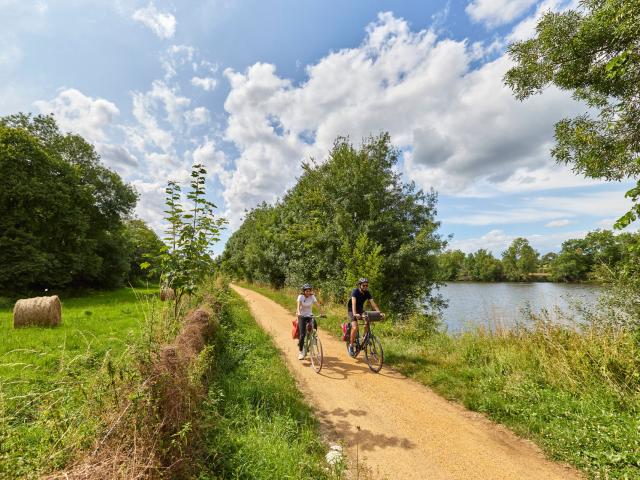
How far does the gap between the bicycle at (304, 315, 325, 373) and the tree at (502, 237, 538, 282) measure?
282 ft

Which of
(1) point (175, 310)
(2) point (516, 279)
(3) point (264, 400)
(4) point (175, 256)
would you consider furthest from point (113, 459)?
(2) point (516, 279)

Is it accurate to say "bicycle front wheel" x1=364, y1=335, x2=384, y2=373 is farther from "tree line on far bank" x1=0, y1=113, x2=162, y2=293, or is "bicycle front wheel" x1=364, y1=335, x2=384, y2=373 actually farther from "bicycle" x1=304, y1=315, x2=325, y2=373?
"tree line on far bank" x1=0, y1=113, x2=162, y2=293

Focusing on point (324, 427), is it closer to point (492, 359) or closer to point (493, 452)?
point (493, 452)

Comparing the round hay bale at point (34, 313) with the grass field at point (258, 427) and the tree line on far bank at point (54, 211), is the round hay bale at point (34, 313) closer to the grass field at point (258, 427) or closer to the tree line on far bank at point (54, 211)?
the tree line on far bank at point (54, 211)

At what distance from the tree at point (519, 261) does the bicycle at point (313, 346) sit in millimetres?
85996

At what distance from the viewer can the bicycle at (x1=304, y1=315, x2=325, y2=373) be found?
7.55 meters

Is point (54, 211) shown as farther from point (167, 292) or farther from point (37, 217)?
point (167, 292)

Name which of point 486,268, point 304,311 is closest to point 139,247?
point 304,311

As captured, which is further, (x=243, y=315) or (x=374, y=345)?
(x=243, y=315)

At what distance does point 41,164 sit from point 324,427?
85.3 ft

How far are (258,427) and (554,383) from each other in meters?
5.64

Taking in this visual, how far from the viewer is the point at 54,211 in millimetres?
20797

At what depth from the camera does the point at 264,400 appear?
5.49m

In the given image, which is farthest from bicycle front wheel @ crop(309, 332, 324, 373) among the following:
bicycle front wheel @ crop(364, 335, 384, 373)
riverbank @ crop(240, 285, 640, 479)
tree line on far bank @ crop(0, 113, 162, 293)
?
tree line on far bank @ crop(0, 113, 162, 293)
